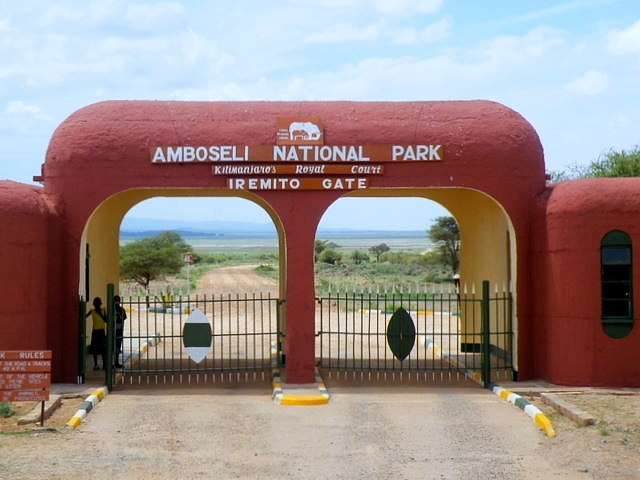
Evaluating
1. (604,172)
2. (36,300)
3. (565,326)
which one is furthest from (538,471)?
(604,172)

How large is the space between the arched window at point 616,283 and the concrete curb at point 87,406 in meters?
7.99

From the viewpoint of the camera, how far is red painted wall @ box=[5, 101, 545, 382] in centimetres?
1405

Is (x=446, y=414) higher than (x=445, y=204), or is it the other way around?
(x=445, y=204)

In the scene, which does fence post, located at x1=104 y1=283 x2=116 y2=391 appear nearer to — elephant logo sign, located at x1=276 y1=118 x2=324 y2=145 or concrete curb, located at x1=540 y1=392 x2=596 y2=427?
elephant logo sign, located at x1=276 y1=118 x2=324 y2=145

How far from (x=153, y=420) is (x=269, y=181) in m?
4.47

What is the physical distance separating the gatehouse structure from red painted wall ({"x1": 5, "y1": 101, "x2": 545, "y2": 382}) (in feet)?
0.06

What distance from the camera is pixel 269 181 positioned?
14172 millimetres

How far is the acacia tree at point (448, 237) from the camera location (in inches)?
2301

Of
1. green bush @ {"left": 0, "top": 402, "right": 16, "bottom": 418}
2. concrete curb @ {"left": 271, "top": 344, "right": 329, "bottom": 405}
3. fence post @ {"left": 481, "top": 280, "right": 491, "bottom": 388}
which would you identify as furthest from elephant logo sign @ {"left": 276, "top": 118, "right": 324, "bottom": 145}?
green bush @ {"left": 0, "top": 402, "right": 16, "bottom": 418}

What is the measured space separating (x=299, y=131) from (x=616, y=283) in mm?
5716

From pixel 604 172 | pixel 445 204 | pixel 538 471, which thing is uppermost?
pixel 604 172

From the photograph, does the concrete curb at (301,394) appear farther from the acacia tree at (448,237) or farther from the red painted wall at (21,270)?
the acacia tree at (448,237)

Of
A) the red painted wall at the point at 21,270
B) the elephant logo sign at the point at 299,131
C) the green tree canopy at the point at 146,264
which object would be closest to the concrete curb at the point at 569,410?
the elephant logo sign at the point at 299,131

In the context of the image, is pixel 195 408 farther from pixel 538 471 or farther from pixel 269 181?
pixel 538 471
